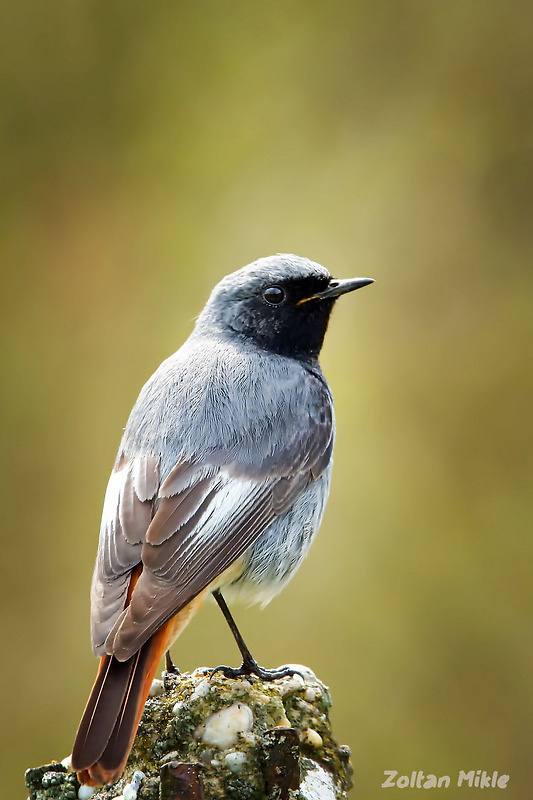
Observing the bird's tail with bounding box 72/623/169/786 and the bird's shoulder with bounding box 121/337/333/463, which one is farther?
the bird's shoulder with bounding box 121/337/333/463

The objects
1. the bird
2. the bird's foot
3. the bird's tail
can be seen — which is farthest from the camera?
the bird's foot

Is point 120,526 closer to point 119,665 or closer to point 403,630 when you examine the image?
point 119,665

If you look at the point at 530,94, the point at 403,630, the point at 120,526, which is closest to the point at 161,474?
the point at 120,526

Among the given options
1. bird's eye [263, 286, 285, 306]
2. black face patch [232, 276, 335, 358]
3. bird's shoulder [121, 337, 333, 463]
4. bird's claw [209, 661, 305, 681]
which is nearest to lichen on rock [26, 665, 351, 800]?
bird's claw [209, 661, 305, 681]

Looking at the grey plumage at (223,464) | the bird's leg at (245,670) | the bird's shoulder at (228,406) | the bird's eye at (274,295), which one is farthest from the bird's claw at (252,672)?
the bird's eye at (274,295)

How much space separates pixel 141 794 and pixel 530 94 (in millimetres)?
5737

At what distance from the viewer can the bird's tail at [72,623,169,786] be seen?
8.64 ft

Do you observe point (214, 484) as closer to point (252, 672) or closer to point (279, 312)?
point (252, 672)

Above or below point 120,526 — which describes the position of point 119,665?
below

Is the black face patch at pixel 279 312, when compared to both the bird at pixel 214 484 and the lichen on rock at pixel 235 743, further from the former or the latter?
the lichen on rock at pixel 235 743

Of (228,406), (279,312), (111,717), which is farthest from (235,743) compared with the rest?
(279,312)

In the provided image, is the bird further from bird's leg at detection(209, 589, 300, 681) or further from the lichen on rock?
the lichen on rock

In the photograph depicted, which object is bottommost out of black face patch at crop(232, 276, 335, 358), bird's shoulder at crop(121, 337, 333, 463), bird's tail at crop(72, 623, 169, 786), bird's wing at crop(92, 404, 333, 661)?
bird's tail at crop(72, 623, 169, 786)

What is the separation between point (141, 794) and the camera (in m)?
2.77
